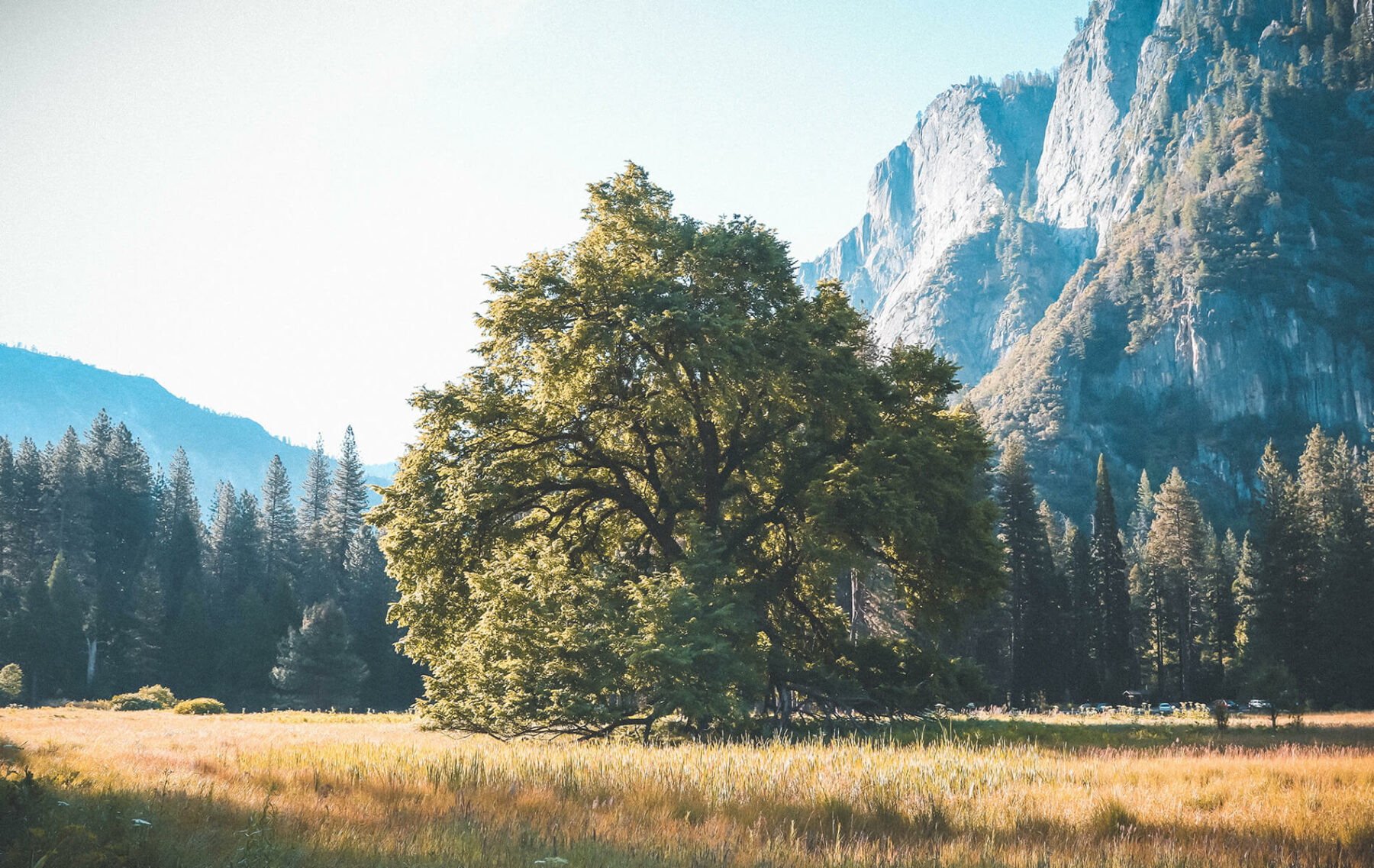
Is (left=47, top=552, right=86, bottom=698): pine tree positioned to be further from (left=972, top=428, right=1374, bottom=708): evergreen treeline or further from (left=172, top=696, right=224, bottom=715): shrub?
(left=972, top=428, right=1374, bottom=708): evergreen treeline

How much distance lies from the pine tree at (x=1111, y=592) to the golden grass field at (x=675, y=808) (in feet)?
194

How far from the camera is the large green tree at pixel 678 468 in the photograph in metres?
17.7

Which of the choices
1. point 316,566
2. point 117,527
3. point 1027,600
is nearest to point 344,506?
point 316,566

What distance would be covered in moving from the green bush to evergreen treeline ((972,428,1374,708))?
156 ft

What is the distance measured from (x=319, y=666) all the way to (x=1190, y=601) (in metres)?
73.9

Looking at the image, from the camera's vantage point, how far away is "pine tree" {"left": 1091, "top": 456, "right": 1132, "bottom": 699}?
2458 inches

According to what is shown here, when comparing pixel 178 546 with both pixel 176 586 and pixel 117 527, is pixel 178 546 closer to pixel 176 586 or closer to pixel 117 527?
pixel 176 586

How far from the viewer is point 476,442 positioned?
822 inches

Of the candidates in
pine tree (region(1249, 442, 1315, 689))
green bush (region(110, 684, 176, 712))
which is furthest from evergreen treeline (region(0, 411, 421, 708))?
pine tree (region(1249, 442, 1315, 689))

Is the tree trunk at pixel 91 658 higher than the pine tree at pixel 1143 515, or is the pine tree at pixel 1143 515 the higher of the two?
the pine tree at pixel 1143 515

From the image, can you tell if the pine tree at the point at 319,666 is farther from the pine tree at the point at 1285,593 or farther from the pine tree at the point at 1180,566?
the pine tree at the point at 1180,566

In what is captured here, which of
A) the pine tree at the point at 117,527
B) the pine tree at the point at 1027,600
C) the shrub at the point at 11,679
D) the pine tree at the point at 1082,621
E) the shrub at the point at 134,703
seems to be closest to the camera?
the shrub at the point at 134,703

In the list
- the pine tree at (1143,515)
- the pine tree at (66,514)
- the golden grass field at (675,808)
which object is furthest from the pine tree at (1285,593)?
the pine tree at (1143,515)

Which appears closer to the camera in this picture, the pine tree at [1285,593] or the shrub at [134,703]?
the shrub at [134,703]
